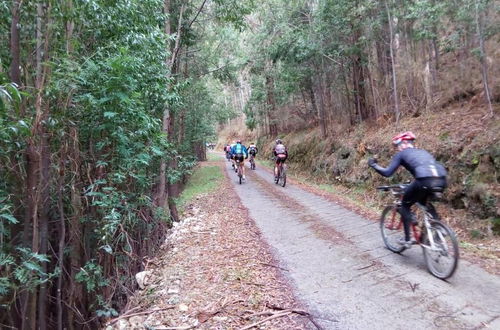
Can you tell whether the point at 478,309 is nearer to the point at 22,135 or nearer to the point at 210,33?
the point at 22,135

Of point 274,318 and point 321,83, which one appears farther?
point 321,83

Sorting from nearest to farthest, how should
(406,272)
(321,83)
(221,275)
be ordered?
1. (406,272)
2. (221,275)
3. (321,83)

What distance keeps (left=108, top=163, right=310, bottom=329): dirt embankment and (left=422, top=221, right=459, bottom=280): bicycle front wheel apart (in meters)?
1.98

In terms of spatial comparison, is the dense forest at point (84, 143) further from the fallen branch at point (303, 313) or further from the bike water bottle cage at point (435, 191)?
the bike water bottle cage at point (435, 191)

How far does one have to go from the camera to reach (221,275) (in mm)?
5207

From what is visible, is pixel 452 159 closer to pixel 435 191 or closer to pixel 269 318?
pixel 435 191

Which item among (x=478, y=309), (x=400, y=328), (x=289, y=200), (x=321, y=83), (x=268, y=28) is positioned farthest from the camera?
(x=321, y=83)

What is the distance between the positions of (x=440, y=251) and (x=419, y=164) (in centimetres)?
117

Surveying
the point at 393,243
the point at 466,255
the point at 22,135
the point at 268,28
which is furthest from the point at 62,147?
the point at 268,28

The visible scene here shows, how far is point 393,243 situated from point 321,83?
13322mm

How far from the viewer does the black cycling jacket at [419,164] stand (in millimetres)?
4668

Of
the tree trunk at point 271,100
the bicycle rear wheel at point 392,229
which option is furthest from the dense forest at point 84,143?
the tree trunk at point 271,100

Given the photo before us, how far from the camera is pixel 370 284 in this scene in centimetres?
452

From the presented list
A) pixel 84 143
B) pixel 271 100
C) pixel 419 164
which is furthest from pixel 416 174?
pixel 271 100
